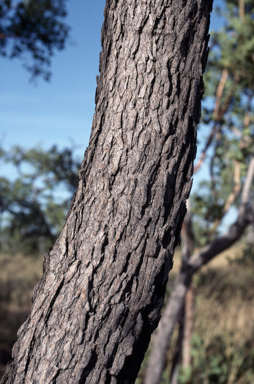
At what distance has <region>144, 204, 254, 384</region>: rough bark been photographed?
10.2ft

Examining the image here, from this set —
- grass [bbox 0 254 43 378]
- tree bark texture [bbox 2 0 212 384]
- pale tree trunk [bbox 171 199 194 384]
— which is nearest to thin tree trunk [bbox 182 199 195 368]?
pale tree trunk [bbox 171 199 194 384]

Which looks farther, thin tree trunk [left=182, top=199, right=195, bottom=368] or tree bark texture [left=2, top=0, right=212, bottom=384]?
thin tree trunk [left=182, top=199, right=195, bottom=368]

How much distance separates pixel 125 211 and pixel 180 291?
7.95 feet

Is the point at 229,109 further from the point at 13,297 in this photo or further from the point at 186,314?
the point at 13,297

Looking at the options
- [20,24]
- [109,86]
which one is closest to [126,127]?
[109,86]

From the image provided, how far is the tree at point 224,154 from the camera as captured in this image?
3299mm

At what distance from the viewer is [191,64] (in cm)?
126

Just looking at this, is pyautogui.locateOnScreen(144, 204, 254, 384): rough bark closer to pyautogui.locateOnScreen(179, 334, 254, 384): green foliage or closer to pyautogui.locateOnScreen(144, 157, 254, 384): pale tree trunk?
pyautogui.locateOnScreen(144, 157, 254, 384): pale tree trunk

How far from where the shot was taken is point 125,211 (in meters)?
1.18

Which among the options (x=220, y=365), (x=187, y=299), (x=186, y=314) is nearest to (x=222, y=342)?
(x=220, y=365)

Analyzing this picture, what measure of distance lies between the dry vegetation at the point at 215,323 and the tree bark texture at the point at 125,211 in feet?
5.11

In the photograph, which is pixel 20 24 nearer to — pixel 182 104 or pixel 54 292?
pixel 182 104

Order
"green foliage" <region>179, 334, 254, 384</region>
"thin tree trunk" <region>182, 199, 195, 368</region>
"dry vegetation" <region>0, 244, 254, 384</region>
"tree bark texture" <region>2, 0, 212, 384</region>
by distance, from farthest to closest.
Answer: "dry vegetation" <region>0, 244, 254, 384</region> < "green foliage" <region>179, 334, 254, 384</region> < "thin tree trunk" <region>182, 199, 195, 368</region> < "tree bark texture" <region>2, 0, 212, 384</region>

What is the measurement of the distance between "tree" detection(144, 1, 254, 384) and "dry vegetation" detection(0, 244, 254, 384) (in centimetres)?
53
